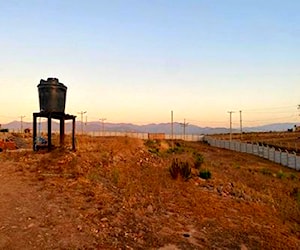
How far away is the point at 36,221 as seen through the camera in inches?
331

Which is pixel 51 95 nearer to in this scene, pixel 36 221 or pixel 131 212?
pixel 131 212

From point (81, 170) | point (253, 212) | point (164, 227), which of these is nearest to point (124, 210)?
point (164, 227)

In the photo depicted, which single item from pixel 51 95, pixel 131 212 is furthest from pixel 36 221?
pixel 51 95

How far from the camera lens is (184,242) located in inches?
303

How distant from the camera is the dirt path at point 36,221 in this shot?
719cm

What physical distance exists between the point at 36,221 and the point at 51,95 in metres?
13.0

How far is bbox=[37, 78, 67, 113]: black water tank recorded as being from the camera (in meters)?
20.6

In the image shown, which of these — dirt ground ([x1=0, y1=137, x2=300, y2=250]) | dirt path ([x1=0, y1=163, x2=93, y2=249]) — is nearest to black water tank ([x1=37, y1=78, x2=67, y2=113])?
dirt ground ([x1=0, y1=137, x2=300, y2=250])

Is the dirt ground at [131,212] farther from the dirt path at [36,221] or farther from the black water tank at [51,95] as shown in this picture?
the black water tank at [51,95]

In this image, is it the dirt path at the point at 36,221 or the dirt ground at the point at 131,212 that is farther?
the dirt ground at the point at 131,212

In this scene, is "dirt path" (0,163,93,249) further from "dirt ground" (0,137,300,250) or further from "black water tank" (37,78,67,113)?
"black water tank" (37,78,67,113)

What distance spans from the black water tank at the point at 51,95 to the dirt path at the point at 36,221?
9.06 m

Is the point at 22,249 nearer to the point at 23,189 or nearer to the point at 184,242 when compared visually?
the point at 184,242

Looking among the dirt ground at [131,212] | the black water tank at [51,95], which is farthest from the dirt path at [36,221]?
the black water tank at [51,95]
